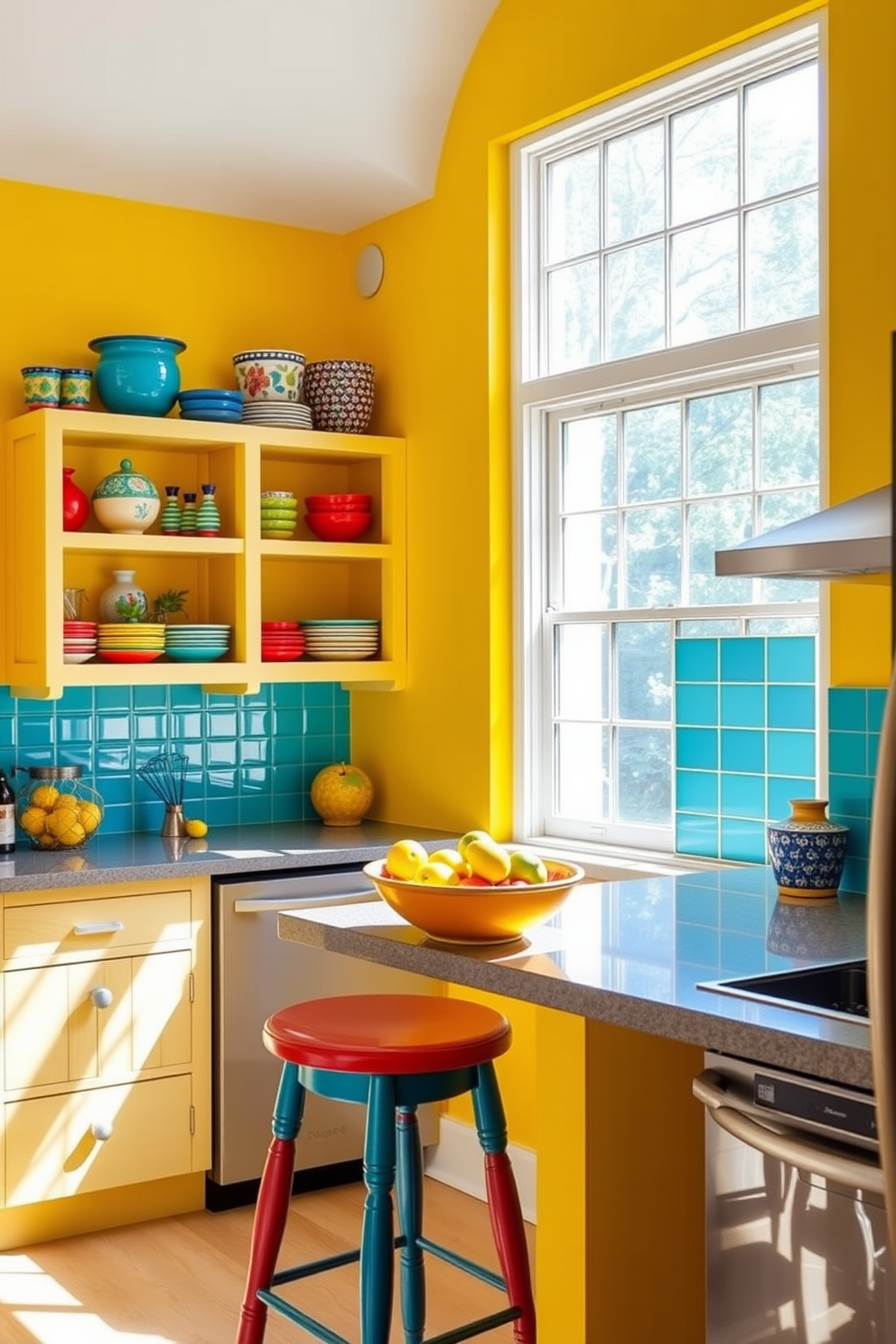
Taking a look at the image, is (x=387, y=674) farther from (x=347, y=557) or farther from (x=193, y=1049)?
(x=193, y=1049)

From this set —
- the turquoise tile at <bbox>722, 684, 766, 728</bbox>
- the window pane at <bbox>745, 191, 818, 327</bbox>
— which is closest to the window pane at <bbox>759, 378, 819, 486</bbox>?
the window pane at <bbox>745, 191, 818, 327</bbox>

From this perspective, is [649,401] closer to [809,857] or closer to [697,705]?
[697,705]

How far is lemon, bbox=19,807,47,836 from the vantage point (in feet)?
12.9

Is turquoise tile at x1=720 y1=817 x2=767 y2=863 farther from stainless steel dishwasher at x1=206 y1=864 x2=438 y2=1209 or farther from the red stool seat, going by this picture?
the red stool seat

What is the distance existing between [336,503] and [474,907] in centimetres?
235

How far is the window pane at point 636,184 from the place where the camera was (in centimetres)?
373

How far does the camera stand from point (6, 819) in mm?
3883

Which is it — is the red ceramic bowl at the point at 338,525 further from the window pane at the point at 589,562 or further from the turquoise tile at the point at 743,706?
the turquoise tile at the point at 743,706

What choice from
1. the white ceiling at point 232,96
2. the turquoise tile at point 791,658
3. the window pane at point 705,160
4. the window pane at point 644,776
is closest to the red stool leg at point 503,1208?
the turquoise tile at point 791,658

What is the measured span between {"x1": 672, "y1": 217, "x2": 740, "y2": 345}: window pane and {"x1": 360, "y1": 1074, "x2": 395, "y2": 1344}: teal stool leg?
2.04 meters

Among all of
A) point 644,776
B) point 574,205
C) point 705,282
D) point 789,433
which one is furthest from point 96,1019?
point 574,205

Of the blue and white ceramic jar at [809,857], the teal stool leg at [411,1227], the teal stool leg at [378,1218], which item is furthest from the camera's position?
the blue and white ceramic jar at [809,857]

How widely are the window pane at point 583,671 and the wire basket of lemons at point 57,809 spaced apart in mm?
1296

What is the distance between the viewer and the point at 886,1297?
1.80 m
